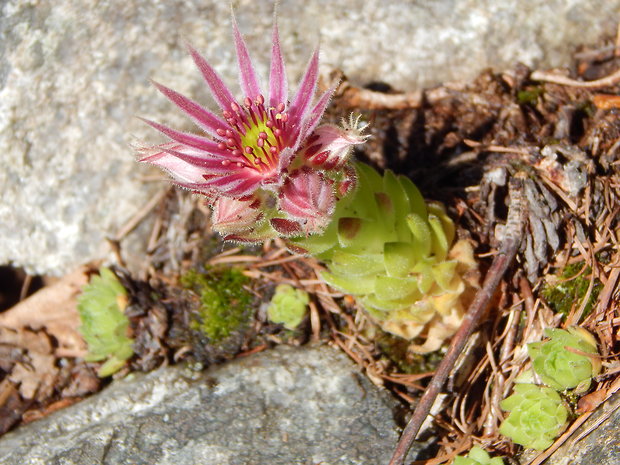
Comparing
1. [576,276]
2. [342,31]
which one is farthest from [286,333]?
[342,31]

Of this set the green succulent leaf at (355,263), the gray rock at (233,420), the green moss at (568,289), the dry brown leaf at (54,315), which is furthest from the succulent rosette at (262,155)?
the dry brown leaf at (54,315)

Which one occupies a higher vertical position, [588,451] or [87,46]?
[87,46]

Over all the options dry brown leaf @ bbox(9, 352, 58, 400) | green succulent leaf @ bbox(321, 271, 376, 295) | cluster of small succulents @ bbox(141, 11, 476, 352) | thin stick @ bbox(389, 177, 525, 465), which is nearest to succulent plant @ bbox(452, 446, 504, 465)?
thin stick @ bbox(389, 177, 525, 465)

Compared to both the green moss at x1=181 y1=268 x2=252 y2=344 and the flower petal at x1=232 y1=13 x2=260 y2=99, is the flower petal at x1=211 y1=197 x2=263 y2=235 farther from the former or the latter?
the green moss at x1=181 y1=268 x2=252 y2=344

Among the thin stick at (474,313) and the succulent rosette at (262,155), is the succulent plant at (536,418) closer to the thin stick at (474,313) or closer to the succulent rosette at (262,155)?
the thin stick at (474,313)

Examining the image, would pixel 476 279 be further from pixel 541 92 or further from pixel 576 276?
pixel 541 92

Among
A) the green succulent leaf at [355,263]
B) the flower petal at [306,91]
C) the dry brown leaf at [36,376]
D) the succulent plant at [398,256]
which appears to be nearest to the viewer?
the flower petal at [306,91]

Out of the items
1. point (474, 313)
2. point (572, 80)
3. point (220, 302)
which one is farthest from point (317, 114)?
point (572, 80)

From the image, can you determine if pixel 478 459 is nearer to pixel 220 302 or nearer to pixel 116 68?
pixel 220 302

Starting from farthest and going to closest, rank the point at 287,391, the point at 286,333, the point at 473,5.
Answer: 1. the point at 473,5
2. the point at 286,333
3. the point at 287,391
